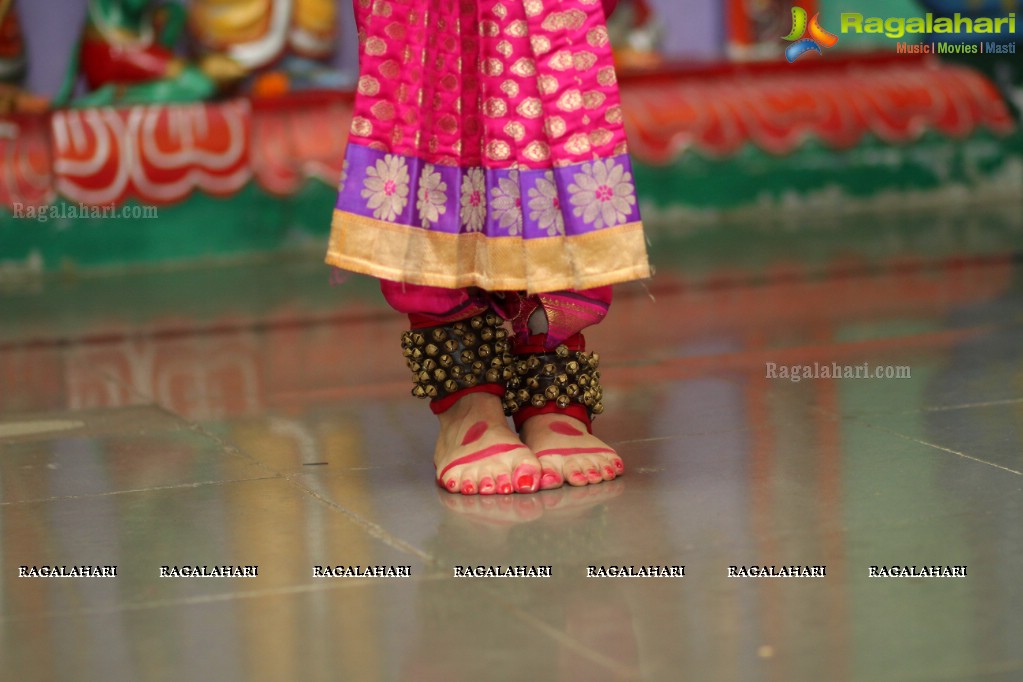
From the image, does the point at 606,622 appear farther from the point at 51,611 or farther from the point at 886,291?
the point at 886,291

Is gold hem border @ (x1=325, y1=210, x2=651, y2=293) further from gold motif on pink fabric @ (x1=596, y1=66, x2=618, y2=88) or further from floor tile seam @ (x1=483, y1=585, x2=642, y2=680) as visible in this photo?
floor tile seam @ (x1=483, y1=585, x2=642, y2=680)

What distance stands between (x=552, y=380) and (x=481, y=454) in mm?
140

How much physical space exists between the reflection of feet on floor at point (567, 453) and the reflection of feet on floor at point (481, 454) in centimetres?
2

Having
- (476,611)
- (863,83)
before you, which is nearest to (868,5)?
(863,83)

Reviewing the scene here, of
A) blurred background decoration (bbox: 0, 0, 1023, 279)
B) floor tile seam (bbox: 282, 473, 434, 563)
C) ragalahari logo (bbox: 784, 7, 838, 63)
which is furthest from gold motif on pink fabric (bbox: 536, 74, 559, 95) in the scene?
ragalahari logo (bbox: 784, 7, 838, 63)

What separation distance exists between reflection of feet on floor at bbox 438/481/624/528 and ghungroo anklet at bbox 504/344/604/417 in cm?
13

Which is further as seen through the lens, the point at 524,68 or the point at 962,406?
the point at 962,406

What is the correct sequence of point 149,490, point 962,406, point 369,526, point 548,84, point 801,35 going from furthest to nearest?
point 801,35
point 962,406
point 149,490
point 548,84
point 369,526

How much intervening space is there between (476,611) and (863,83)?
462 cm

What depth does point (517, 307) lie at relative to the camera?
182 centimetres

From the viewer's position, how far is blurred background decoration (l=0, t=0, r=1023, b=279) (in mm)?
4535

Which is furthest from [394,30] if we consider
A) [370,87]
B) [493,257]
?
[493,257]

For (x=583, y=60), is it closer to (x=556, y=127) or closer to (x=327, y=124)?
(x=556, y=127)

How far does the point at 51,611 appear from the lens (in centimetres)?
137
